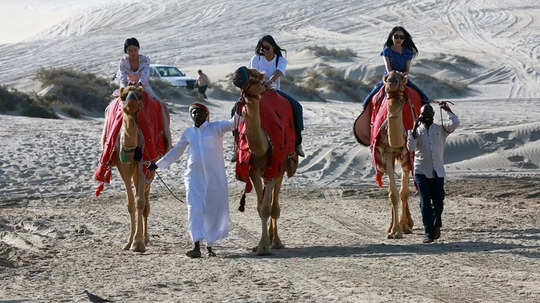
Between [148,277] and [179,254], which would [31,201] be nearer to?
[179,254]

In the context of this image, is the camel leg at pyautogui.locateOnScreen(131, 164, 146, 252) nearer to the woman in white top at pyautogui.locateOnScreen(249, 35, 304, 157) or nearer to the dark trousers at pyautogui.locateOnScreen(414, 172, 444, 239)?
the woman in white top at pyautogui.locateOnScreen(249, 35, 304, 157)

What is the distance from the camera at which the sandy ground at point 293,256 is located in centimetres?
975

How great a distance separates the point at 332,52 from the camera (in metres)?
53.9

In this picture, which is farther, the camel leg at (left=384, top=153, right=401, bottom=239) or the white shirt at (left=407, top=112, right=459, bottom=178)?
the camel leg at (left=384, top=153, right=401, bottom=239)

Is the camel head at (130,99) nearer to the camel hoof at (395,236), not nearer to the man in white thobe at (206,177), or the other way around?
the man in white thobe at (206,177)

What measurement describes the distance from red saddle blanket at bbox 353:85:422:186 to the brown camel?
285 centimetres

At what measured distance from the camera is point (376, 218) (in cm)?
1562

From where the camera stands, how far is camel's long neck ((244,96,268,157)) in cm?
1178

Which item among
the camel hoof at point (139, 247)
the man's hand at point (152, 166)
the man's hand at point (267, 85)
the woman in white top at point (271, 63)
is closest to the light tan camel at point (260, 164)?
the man's hand at point (267, 85)

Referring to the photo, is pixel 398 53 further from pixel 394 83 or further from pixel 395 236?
pixel 395 236

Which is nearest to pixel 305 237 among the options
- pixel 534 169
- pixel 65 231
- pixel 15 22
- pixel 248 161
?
pixel 248 161

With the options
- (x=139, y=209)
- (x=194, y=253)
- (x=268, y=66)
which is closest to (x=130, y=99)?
(x=139, y=209)

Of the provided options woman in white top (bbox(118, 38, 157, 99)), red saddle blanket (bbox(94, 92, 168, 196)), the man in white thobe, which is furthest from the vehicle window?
the man in white thobe

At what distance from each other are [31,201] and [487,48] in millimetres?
42411
